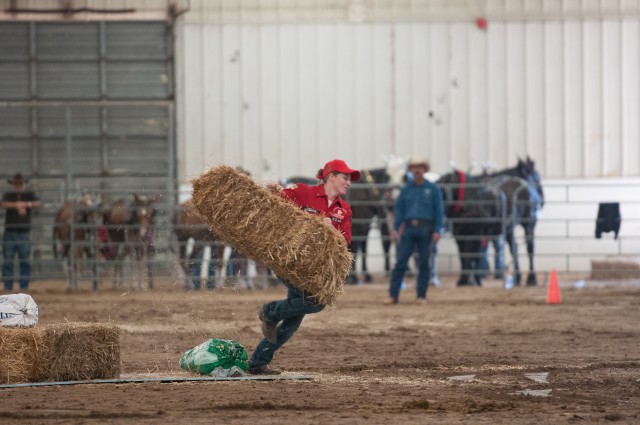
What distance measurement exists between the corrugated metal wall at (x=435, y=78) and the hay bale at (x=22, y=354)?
59.2 feet

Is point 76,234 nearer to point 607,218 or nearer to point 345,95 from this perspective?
point 345,95

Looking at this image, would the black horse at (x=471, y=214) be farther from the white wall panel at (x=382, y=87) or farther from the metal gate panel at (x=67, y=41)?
the metal gate panel at (x=67, y=41)

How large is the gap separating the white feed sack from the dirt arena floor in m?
0.80

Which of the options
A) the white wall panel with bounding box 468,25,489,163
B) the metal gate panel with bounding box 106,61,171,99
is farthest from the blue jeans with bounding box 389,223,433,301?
the metal gate panel with bounding box 106,61,171,99

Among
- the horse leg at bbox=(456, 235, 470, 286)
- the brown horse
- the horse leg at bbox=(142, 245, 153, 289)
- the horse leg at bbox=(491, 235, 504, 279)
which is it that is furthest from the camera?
the horse leg at bbox=(456, 235, 470, 286)

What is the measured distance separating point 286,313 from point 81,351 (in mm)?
1543

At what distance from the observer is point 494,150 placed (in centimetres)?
2723

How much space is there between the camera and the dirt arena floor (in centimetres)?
763

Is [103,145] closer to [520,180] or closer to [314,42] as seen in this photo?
[314,42]

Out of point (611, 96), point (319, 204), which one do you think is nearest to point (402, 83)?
point (611, 96)

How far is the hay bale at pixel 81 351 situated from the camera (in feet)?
30.0

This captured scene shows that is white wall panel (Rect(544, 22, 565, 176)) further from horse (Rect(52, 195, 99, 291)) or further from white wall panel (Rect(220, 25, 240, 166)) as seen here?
horse (Rect(52, 195, 99, 291))

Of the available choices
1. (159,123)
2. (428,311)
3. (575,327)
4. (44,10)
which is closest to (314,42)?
(159,123)

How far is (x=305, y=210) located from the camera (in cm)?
940
